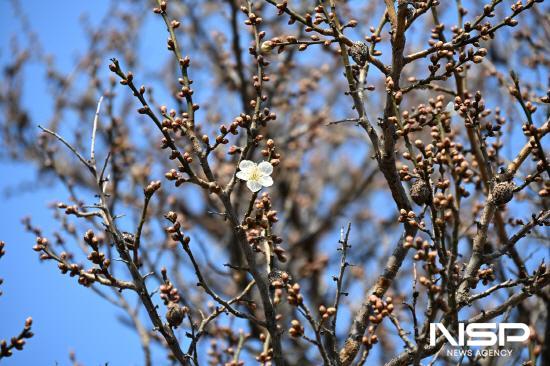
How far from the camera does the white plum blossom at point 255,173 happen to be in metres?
3.45

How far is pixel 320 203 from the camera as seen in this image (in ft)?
34.2

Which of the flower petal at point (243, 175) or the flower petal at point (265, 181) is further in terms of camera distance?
the flower petal at point (265, 181)

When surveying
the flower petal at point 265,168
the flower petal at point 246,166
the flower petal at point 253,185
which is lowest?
the flower petal at point 253,185

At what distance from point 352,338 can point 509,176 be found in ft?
4.36

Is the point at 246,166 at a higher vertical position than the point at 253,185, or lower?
higher

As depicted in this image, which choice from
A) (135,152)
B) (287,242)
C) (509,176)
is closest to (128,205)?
(135,152)

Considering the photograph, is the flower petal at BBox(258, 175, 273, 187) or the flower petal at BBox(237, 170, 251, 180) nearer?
the flower petal at BBox(237, 170, 251, 180)

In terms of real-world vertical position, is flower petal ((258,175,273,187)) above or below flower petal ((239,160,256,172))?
below

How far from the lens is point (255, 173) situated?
3.49m

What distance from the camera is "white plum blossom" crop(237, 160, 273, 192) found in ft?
11.3

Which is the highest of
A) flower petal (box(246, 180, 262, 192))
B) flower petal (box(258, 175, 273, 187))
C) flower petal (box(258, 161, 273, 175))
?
flower petal (box(258, 161, 273, 175))

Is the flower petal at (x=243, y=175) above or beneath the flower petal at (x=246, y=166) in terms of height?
beneath

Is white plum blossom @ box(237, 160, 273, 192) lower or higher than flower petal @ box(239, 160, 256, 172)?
lower

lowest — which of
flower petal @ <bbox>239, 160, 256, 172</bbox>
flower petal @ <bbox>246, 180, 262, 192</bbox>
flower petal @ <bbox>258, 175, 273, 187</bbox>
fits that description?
flower petal @ <bbox>246, 180, 262, 192</bbox>
